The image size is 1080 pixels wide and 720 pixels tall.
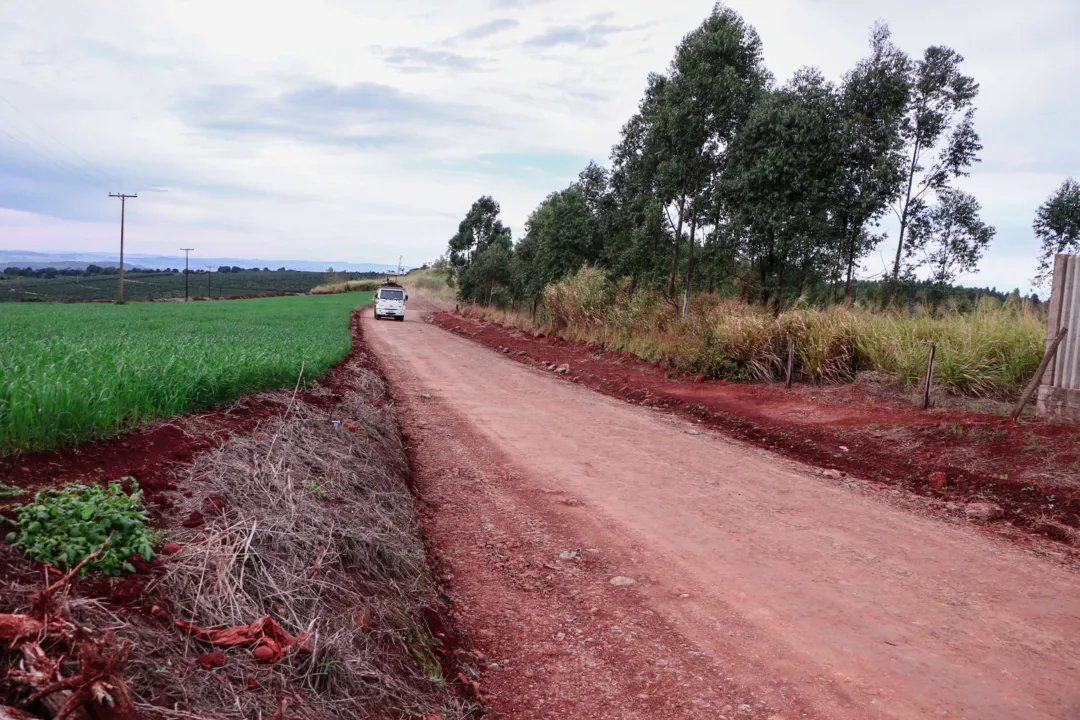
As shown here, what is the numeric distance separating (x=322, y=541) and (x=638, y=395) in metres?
11.3

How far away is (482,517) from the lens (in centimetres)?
657

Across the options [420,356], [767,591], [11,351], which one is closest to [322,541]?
[767,591]

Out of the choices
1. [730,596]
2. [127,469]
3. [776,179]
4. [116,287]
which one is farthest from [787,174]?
[116,287]

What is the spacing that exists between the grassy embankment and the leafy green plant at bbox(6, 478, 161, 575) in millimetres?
12271

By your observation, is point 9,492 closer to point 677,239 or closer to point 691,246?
point 691,246

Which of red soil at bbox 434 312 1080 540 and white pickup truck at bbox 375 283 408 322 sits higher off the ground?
white pickup truck at bbox 375 283 408 322

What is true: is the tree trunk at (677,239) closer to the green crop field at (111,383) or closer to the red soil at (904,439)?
the red soil at (904,439)

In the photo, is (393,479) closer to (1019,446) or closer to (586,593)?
(586,593)

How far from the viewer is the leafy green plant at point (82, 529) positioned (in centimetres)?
278

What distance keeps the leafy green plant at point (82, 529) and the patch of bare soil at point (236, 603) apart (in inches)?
3.2

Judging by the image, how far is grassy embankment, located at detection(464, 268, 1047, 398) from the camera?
11.6 metres

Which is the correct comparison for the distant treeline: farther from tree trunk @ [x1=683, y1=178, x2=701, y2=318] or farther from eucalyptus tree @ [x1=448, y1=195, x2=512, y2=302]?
eucalyptus tree @ [x1=448, y1=195, x2=512, y2=302]

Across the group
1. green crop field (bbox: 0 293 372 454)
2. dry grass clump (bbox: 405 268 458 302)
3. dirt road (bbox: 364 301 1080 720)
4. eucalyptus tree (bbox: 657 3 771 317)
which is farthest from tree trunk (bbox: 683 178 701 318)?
dry grass clump (bbox: 405 268 458 302)

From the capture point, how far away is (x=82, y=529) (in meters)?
2.94
